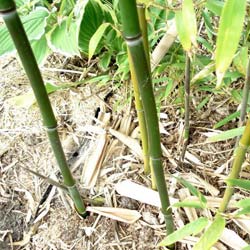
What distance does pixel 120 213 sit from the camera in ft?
3.35

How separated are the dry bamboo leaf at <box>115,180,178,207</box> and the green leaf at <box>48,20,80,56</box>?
29 centimetres

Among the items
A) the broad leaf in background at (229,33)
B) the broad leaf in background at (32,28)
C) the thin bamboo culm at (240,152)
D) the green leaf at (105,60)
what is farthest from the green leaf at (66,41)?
the broad leaf in background at (229,33)

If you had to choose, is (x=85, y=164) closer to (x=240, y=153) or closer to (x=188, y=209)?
(x=188, y=209)

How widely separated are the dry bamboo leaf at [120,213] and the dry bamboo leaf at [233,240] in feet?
0.57

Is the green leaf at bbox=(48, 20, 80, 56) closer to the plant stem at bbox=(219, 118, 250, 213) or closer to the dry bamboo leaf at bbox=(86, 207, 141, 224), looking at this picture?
the dry bamboo leaf at bbox=(86, 207, 141, 224)

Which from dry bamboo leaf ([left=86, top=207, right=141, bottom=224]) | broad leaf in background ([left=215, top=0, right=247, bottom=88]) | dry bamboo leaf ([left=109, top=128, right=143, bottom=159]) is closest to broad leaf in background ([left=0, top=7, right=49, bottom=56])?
dry bamboo leaf ([left=109, top=128, right=143, bottom=159])

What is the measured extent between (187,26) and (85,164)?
555mm

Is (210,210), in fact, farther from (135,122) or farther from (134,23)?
(134,23)

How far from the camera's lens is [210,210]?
99 cm

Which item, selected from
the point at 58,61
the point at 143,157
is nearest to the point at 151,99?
the point at 143,157

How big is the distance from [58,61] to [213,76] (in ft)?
1.40

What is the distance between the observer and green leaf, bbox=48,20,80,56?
105 centimetres

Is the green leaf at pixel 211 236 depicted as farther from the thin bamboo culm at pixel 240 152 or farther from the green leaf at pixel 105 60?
the green leaf at pixel 105 60

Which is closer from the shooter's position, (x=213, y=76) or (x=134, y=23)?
(x=134, y=23)
